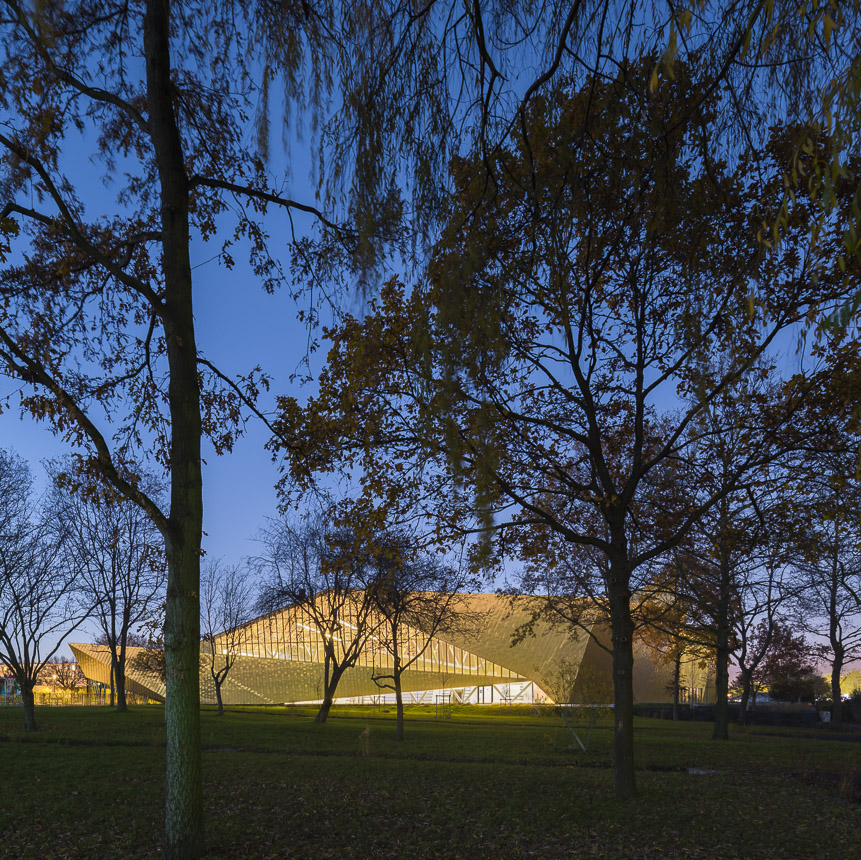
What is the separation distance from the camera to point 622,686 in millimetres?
10000

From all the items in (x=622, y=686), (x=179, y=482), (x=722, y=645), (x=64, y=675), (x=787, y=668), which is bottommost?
(x=64, y=675)

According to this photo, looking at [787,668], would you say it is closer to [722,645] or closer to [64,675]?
[722,645]

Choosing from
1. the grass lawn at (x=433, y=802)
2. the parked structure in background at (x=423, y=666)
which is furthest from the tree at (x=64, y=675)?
the grass lawn at (x=433, y=802)

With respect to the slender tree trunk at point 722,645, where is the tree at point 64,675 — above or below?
below

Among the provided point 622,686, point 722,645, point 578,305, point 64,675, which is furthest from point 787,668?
point 64,675

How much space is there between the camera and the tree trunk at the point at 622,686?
9.80 m

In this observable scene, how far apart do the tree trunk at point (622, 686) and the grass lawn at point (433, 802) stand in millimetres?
377

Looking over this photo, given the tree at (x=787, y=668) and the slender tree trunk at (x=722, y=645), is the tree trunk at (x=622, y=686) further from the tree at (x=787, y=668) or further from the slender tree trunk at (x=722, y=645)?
the tree at (x=787, y=668)

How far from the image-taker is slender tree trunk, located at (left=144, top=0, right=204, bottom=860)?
6.69 m

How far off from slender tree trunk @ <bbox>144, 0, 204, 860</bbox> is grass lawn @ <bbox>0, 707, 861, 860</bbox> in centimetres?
87

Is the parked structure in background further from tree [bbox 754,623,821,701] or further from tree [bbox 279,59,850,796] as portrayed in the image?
tree [bbox 279,59,850,796]

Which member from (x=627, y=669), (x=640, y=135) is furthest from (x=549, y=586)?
(x=640, y=135)

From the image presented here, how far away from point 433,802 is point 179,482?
583 cm

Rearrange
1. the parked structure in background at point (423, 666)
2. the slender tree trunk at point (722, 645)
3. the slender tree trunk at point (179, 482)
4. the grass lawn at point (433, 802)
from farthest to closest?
the parked structure in background at point (423, 666)
the slender tree trunk at point (722, 645)
the grass lawn at point (433, 802)
the slender tree trunk at point (179, 482)
